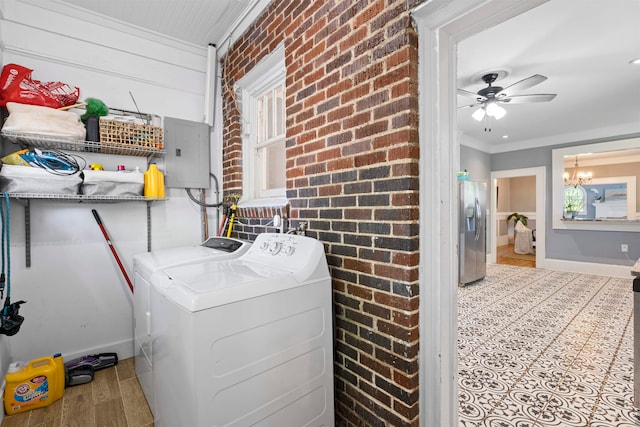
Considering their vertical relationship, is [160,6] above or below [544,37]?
above

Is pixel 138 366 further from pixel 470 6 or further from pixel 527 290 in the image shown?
pixel 527 290

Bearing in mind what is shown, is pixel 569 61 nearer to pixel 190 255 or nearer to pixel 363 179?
pixel 363 179

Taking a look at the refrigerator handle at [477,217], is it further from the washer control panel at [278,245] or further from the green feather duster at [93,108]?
the green feather duster at [93,108]

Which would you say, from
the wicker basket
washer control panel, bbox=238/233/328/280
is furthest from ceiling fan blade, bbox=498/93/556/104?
the wicker basket

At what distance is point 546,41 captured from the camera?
8.41 feet

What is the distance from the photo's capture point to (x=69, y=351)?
2.33 meters

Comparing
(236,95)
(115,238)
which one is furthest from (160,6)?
(115,238)

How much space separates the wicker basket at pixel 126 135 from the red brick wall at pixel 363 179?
126 centimetres

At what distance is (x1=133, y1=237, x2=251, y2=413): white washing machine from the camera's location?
1725 mm

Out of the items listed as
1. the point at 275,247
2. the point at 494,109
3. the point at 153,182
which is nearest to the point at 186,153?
the point at 153,182

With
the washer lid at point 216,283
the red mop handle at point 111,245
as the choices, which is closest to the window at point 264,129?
the washer lid at point 216,283

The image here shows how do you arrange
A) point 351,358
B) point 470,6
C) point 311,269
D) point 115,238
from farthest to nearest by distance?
point 115,238 → point 351,358 → point 311,269 → point 470,6

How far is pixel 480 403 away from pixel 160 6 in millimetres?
3699

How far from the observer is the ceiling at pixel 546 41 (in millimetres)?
2266
